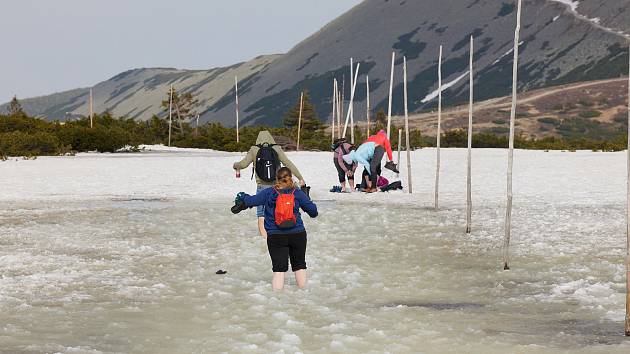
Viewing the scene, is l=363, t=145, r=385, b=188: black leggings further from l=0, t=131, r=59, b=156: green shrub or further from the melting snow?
the melting snow

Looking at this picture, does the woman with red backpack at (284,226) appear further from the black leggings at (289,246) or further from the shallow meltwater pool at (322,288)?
the shallow meltwater pool at (322,288)

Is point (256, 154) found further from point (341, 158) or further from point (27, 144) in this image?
point (27, 144)

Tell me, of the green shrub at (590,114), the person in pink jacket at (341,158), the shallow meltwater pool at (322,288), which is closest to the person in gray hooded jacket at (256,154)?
the shallow meltwater pool at (322,288)

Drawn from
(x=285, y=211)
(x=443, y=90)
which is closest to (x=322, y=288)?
(x=285, y=211)

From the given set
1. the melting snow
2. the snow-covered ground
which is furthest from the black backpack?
the melting snow

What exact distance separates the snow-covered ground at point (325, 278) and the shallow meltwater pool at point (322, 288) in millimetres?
26

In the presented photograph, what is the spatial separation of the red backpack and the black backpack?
11.4 ft

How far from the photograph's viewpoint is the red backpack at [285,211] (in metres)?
9.28

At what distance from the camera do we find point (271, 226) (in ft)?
31.1

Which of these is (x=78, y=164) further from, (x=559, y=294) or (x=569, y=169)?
(x=559, y=294)

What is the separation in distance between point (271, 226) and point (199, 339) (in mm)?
2415

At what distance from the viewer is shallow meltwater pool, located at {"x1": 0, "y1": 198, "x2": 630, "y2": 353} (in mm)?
7266

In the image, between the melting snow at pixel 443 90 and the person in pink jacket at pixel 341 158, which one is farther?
the melting snow at pixel 443 90

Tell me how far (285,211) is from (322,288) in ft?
3.36
